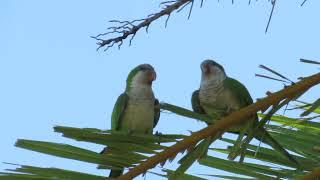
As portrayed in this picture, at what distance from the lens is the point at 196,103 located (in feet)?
12.7

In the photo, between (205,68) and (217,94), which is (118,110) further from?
(217,94)

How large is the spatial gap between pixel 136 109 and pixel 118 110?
0.16 m

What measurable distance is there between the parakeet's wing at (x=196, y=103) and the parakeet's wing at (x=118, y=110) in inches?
28.1

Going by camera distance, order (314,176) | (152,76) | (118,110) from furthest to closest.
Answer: (152,76)
(118,110)
(314,176)

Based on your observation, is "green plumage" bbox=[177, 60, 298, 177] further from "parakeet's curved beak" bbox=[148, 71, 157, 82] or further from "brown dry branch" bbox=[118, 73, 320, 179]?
"brown dry branch" bbox=[118, 73, 320, 179]

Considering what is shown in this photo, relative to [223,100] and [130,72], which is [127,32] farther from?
[130,72]

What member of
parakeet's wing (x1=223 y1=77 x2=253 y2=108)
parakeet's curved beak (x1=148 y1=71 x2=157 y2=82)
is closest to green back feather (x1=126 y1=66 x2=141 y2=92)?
parakeet's curved beak (x1=148 y1=71 x2=157 y2=82)

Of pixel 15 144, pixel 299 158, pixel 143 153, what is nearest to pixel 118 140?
pixel 143 153

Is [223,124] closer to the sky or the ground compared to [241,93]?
closer to the ground

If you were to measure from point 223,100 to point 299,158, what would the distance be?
1556 mm

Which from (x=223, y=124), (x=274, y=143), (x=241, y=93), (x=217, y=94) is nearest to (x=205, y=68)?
(x=217, y=94)

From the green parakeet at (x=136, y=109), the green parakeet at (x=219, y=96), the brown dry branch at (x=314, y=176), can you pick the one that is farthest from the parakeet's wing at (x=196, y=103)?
the brown dry branch at (x=314, y=176)

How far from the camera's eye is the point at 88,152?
2.01m

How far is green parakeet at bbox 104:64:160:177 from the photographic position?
4.29 m
